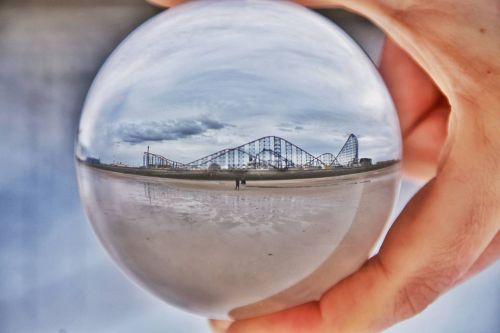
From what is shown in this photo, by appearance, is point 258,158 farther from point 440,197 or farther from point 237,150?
point 440,197

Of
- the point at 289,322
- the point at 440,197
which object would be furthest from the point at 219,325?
the point at 440,197

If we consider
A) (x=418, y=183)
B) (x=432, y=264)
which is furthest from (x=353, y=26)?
(x=432, y=264)

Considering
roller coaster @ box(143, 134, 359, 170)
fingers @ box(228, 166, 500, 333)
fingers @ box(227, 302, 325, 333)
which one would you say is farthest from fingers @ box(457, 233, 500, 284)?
roller coaster @ box(143, 134, 359, 170)

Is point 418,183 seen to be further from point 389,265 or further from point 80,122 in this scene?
point 80,122

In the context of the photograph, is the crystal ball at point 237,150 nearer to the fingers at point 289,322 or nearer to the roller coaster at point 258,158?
the roller coaster at point 258,158

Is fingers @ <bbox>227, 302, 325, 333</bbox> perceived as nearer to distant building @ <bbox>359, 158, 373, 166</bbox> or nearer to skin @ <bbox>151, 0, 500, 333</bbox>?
skin @ <bbox>151, 0, 500, 333</bbox>
